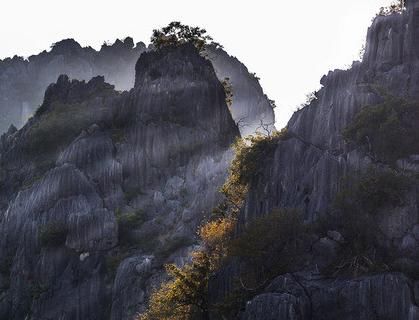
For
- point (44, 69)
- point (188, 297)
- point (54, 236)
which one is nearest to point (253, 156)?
point (188, 297)

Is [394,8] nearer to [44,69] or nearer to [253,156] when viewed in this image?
[253,156]

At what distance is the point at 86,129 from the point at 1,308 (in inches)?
900

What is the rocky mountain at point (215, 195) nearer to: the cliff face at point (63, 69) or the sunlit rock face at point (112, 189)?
the sunlit rock face at point (112, 189)

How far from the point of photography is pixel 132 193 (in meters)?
76.7

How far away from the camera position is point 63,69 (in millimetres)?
165500

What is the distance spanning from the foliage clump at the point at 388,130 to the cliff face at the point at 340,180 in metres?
0.68

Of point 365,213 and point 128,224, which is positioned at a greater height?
point 365,213

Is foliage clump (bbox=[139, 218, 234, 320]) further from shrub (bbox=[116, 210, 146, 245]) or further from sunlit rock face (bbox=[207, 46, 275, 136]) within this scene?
sunlit rock face (bbox=[207, 46, 275, 136])

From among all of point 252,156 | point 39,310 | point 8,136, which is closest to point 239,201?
point 252,156

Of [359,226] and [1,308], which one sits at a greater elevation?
[359,226]

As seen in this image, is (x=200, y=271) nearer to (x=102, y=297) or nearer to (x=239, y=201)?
(x=239, y=201)

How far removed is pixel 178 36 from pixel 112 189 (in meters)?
24.6

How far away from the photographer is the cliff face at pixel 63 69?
152500mm

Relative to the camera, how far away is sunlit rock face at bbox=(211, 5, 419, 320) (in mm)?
39031
